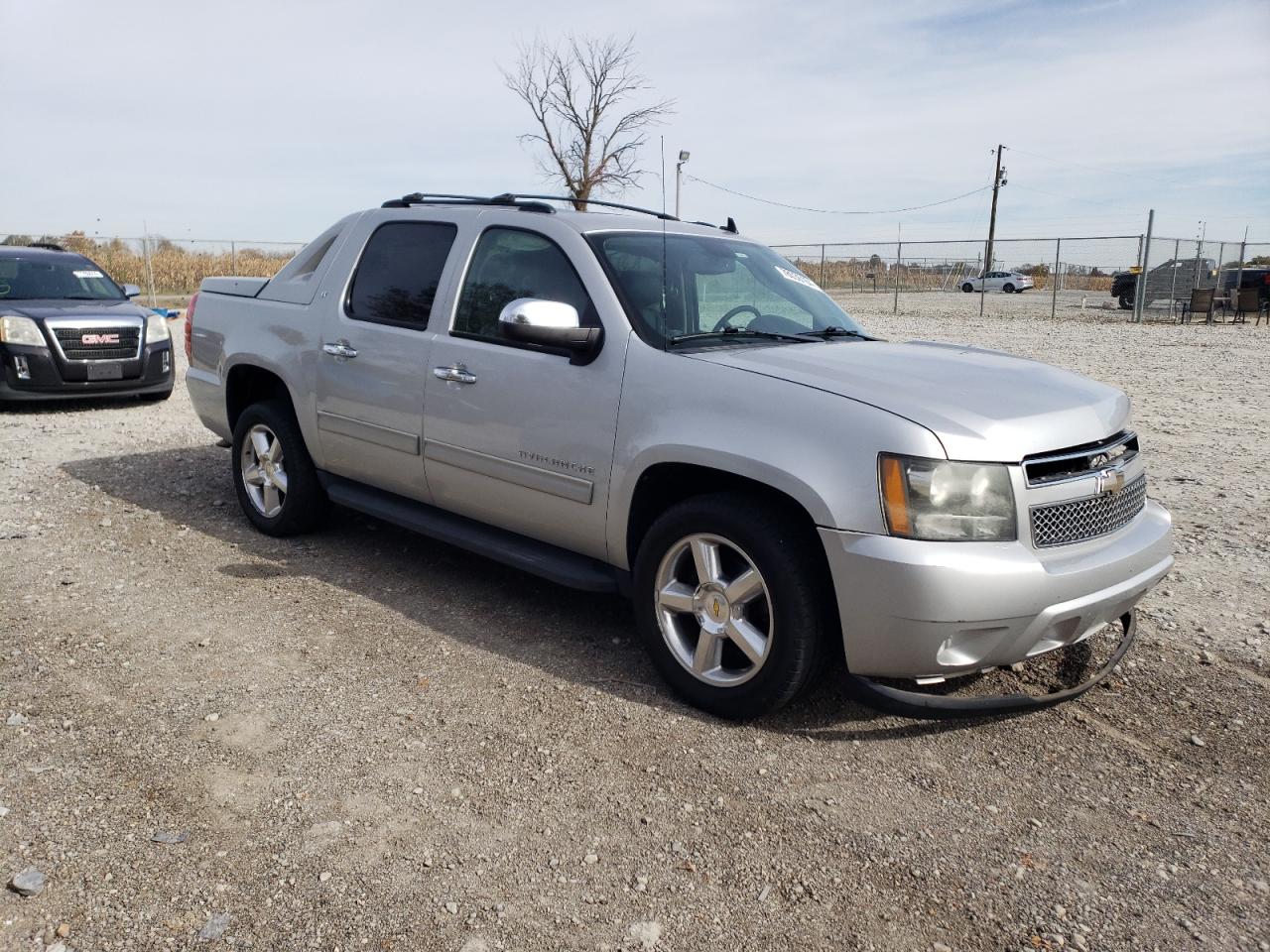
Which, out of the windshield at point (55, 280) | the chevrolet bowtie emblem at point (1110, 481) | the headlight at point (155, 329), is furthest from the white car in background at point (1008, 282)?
the chevrolet bowtie emblem at point (1110, 481)

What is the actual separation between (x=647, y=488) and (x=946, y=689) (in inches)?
54.4

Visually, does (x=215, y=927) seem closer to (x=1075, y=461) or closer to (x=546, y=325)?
(x=546, y=325)

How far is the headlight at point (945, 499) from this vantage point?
10.2 feet

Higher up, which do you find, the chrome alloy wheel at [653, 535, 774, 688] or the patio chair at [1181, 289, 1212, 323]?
the patio chair at [1181, 289, 1212, 323]

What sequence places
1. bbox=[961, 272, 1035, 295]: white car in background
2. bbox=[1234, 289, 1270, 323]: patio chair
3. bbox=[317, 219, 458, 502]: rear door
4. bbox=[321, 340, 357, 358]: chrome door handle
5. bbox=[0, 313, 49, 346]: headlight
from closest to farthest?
bbox=[317, 219, 458, 502]: rear door
bbox=[321, 340, 357, 358]: chrome door handle
bbox=[0, 313, 49, 346]: headlight
bbox=[1234, 289, 1270, 323]: patio chair
bbox=[961, 272, 1035, 295]: white car in background

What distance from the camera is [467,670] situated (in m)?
4.04

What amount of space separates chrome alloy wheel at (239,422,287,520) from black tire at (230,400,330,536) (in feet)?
0.06

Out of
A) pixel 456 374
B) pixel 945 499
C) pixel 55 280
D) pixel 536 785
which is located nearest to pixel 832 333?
pixel 945 499

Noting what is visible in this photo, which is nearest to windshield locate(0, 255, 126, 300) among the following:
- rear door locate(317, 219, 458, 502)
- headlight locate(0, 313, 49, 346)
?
headlight locate(0, 313, 49, 346)

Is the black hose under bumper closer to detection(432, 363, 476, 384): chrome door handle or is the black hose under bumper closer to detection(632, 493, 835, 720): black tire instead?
detection(632, 493, 835, 720): black tire

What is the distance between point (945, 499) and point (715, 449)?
785mm

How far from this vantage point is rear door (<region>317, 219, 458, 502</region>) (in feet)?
15.5

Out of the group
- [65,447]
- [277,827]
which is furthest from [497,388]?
[65,447]

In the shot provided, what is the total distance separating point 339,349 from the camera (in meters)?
5.08
